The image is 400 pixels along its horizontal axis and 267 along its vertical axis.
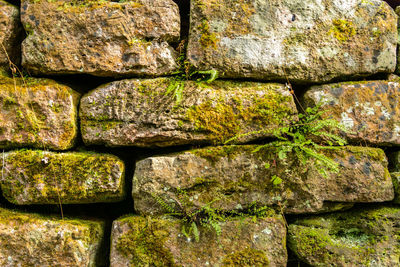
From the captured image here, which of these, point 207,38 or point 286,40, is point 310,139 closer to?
point 286,40

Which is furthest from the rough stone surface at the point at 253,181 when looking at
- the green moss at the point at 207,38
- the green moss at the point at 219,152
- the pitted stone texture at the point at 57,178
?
the green moss at the point at 207,38

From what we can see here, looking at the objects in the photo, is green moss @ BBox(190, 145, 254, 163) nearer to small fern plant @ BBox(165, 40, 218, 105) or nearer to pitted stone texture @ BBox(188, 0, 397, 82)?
small fern plant @ BBox(165, 40, 218, 105)

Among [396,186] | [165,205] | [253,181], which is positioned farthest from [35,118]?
[396,186]

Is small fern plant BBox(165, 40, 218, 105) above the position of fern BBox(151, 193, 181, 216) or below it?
above

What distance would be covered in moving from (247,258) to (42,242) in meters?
1.80

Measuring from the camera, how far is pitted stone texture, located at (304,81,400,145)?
2482 millimetres

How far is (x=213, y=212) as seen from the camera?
2.31m

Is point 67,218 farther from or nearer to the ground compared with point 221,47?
nearer to the ground

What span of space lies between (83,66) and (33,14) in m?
0.69

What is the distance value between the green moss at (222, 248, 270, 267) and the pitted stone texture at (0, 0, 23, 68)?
9.04 feet

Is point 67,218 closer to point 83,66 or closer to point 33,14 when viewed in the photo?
point 83,66

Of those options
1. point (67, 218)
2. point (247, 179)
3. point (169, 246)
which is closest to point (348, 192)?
A: point (247, 179)

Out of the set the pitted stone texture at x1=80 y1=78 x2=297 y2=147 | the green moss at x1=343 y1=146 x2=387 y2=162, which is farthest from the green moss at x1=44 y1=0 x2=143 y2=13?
the green moss at x1=343 y1=146 x2=387 y2=162

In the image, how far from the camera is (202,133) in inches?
95.8
